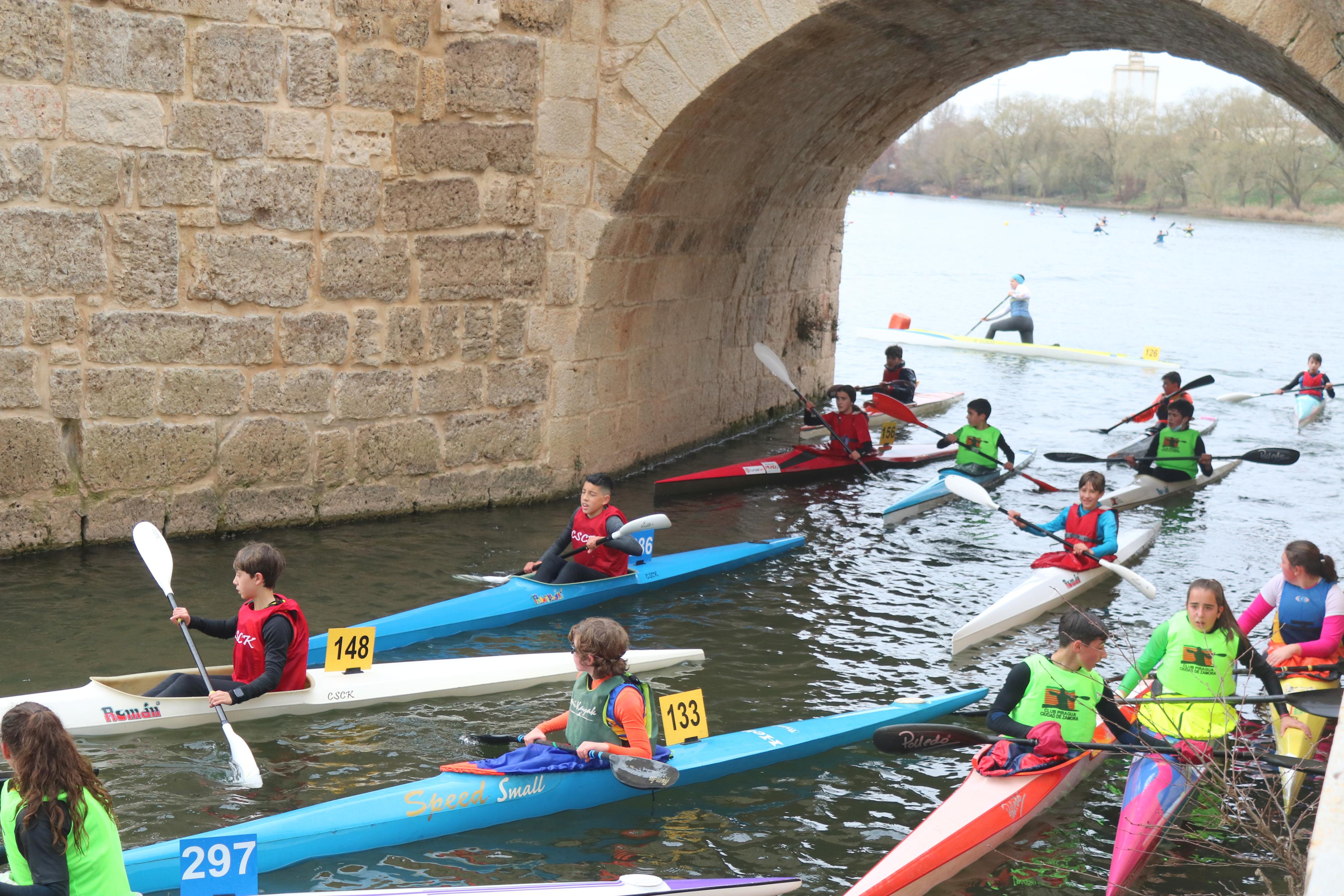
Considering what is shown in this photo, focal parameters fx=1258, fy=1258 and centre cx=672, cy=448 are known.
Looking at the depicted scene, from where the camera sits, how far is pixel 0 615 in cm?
611

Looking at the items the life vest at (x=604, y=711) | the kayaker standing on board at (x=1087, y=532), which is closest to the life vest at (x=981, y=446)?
the kayaker standing on board at (x=1087, y=532)

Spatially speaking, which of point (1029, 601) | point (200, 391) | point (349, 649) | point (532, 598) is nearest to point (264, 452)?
point (200, 391)

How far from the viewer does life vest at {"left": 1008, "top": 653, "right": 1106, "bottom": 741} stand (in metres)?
4.81

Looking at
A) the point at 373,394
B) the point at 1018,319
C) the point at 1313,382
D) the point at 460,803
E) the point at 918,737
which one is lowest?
the point at 460,803

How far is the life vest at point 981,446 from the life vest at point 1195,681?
4895mm

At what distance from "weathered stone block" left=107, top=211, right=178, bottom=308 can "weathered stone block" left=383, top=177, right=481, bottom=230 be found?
4.10 ft

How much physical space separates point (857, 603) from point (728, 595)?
29.3 inches

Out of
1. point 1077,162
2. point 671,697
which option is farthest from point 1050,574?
point 1077,162

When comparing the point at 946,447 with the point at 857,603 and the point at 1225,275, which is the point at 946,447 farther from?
the point at 1225,275

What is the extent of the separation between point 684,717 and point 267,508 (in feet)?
12.3

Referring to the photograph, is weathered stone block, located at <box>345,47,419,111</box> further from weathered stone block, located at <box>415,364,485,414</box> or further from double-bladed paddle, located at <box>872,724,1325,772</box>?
double-bladed paddle, located at <box>872,724,1325,772</box>

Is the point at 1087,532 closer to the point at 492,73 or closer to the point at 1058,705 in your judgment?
the point at 1058,705

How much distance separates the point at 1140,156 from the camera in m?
61.3

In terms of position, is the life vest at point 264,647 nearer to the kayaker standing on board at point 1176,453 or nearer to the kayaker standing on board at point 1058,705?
the kayaker standing on board at point 1058,705
